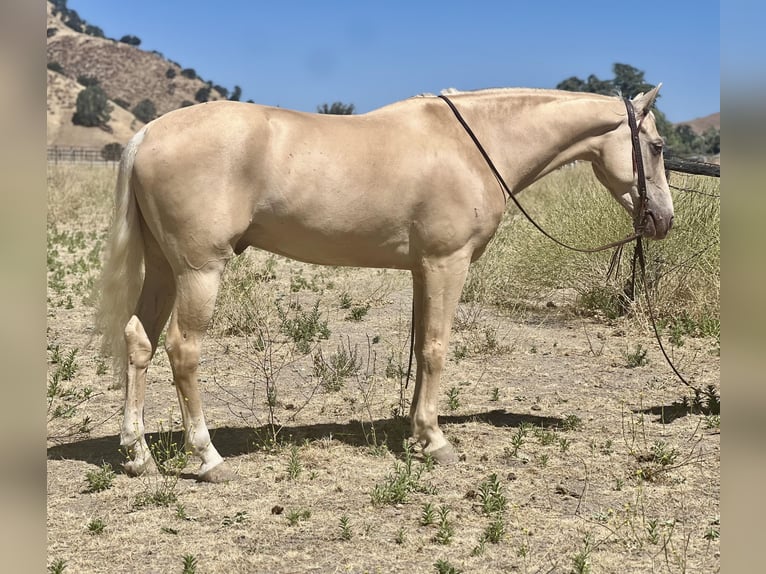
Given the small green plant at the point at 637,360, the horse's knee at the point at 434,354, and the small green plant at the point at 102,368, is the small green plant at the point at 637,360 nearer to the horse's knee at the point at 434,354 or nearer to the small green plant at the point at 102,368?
the horse's knee at the point at 434,354

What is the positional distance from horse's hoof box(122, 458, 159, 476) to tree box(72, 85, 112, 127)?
289 feet

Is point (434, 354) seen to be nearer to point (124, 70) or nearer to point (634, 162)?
point (634, 162)

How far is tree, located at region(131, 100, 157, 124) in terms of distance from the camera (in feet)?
339

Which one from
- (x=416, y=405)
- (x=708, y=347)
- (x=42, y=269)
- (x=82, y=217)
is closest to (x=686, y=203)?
(x=708, y=347)

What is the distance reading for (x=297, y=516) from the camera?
4.00m

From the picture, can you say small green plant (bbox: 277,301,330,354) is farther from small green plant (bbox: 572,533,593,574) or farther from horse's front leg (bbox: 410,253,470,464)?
small green plant (bbox: 572,533,593,574)

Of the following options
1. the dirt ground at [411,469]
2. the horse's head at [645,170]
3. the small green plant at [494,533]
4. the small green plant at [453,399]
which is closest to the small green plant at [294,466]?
the dirt ground at [411,469]

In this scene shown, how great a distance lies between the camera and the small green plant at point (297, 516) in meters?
3.98

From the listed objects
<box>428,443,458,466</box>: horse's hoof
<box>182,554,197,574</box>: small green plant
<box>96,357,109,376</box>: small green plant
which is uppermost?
<box>96,357,109,376</box>: small green plant

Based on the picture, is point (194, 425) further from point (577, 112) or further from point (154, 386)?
point (577, 112)

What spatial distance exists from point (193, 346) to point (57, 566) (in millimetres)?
1410

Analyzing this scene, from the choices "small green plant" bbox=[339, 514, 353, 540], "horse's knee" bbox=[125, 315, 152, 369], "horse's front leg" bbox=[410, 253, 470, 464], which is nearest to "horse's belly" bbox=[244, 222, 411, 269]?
"horse's front leg" bbox=[410, 253, 470, 464]

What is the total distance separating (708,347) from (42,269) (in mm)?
7756
